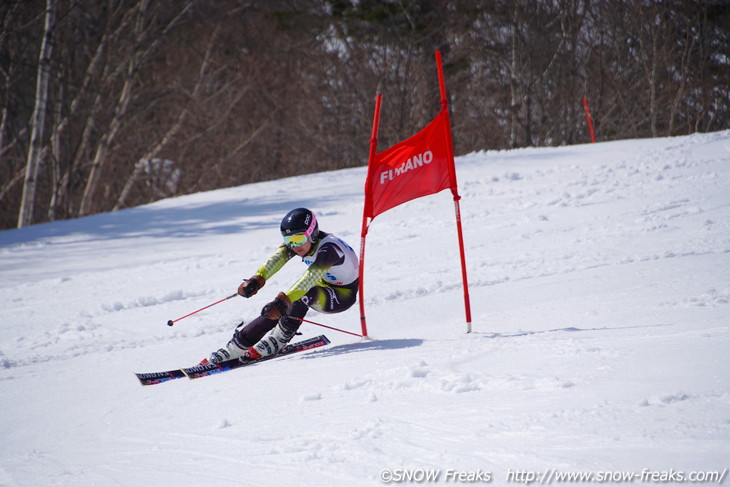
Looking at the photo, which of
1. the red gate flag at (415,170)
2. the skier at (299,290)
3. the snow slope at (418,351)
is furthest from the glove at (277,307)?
the red gate flag at (415,170)

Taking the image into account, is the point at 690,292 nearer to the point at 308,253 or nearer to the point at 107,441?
the point at 308,253

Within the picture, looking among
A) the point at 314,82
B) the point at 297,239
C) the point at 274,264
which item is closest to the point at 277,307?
the point at 297,239

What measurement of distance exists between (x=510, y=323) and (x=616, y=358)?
1719 mm

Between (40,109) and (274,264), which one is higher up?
(40,109)

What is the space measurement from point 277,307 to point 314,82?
1903cm

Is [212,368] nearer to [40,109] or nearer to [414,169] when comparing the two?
[414,169]

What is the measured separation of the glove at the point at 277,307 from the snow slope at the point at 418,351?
1.24ft

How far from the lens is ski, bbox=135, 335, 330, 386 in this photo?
449cm

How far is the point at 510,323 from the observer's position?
515 centimetres

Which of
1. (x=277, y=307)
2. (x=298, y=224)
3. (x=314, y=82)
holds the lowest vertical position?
(x=277, y=307)

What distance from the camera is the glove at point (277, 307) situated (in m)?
4.57

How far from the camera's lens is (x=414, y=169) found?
5.17 meters

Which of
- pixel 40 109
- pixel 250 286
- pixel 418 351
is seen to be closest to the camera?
pixel 418 351

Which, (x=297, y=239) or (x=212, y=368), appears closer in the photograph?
(x=212, y=368)
